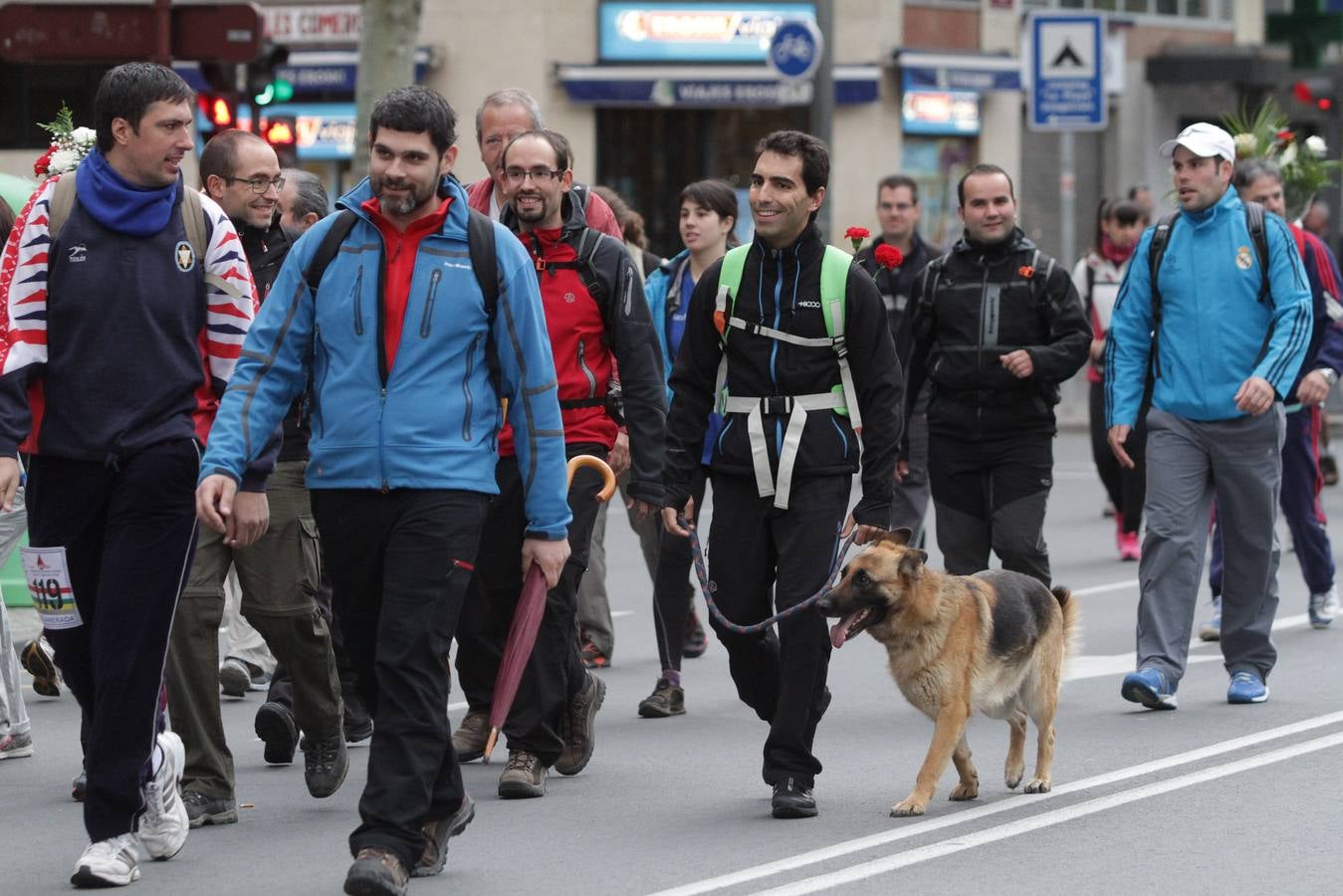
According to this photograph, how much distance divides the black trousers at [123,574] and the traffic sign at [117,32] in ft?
28.3

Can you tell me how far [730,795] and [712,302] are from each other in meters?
1.58

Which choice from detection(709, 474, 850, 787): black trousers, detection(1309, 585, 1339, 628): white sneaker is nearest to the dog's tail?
detection(709, 474, 850, 787): black trousers

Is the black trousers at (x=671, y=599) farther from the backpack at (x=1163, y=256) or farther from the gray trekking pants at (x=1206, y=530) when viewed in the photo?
the backpack at (x=1163, y=256)

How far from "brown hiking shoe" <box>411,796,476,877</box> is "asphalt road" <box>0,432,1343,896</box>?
2.0 inches

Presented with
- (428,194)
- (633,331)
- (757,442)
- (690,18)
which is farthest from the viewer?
(690,18)

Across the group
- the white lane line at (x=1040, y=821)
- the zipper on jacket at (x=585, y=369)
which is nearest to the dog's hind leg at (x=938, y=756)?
the white lane line at (x=1040, y=821)

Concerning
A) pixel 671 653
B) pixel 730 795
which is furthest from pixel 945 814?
pixel 671 653

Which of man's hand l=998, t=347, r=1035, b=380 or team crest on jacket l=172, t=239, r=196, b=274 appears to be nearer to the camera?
team crest on jacket l=172, t=239, r=196, b=274

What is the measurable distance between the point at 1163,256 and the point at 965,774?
8.94ft

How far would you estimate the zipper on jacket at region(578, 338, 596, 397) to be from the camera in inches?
313

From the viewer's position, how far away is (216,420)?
240 inches

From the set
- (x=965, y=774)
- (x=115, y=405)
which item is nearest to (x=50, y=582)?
(x=115, y=405)

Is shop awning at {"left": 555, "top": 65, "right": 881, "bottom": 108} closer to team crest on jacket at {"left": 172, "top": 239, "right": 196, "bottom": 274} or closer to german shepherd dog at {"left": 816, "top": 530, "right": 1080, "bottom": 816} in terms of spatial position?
german shepherd dog at {"left": 816, "top": 530, "right": 1080, "bottom": 816}

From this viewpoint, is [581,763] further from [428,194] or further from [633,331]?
[428,194]
